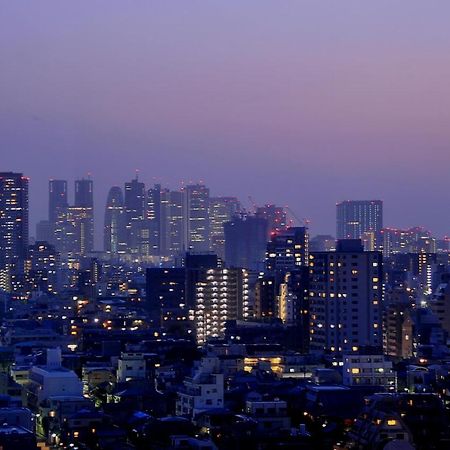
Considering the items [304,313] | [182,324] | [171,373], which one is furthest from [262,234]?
[171,373]

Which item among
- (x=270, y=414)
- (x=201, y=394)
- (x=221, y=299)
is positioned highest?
(x=221, y=299)

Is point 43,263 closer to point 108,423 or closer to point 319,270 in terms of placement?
point 319,270

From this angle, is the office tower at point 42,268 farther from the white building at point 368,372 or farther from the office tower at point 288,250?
the white building at point 368,372

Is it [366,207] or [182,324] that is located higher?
[366,207]

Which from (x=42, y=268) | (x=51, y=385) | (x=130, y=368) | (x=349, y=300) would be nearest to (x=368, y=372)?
(x=130, y=368)

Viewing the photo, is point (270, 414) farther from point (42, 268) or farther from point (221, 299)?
point (42, 268)

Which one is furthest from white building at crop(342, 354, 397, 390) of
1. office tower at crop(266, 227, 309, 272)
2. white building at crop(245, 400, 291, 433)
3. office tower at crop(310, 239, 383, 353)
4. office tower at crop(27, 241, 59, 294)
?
office tower at crop(27, 241, 59, 294)
